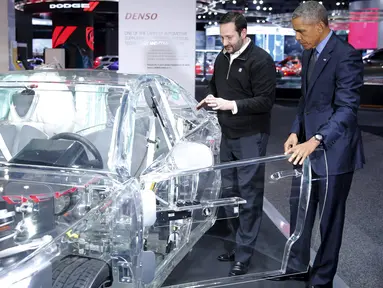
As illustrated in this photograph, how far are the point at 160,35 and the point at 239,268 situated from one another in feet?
12.2

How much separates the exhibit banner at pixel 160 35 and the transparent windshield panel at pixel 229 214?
3.30 metres

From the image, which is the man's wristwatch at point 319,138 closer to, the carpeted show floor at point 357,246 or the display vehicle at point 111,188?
the display vehicle at point 111,188

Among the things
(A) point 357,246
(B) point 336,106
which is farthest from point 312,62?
(A) point 357,246

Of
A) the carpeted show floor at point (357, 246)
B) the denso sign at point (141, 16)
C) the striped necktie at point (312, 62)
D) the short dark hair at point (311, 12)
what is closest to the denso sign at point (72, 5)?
the denso sign at point (141, 16)

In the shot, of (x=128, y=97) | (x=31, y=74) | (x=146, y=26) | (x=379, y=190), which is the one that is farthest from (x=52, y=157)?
(x=379, y=190)

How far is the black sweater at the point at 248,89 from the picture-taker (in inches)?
159

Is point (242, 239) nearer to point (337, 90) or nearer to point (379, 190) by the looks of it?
point (337, 90)

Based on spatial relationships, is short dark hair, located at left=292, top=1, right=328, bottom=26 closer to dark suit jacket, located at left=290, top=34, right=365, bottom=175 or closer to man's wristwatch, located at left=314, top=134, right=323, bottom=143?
dark suit jacket, located at left=290, top=34, right=365, bottom=175

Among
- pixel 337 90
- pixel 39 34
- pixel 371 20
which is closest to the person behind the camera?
pixel 337 90

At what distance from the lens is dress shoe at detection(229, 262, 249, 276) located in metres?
3.91

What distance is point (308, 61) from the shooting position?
11.7 ft

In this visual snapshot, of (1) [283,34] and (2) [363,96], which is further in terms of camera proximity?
(1) [283,34]

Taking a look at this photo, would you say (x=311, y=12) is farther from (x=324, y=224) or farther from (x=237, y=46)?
(x=324, y=224)

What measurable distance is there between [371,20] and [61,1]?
1255 centimetres
